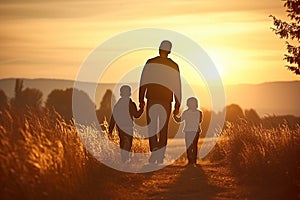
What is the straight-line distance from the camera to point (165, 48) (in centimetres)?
1534

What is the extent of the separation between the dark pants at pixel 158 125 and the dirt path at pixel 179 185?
893 mm

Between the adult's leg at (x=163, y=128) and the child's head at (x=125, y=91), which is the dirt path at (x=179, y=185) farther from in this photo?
the child's head at (x=125, y=91)

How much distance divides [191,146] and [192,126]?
0.46 metres

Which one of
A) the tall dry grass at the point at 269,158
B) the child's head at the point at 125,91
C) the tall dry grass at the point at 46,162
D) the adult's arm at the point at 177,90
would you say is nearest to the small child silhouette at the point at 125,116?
the child's head at the point at 125,91

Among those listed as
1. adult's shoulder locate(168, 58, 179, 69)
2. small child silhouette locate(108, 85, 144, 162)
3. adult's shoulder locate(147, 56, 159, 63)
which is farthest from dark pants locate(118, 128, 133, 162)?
adult's shoulder locate(168, 58, 179, 69)

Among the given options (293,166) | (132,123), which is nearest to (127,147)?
(132,123)

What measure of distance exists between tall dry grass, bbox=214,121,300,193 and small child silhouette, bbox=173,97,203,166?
0.91 metres

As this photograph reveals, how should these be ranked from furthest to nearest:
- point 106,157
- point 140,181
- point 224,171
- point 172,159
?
point 172,159
point 224,171
point 106,157
point 140,181

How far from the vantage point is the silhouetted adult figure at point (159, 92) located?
1527 centimetres

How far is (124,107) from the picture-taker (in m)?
15.2

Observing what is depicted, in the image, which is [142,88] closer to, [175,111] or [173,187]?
[175,111]

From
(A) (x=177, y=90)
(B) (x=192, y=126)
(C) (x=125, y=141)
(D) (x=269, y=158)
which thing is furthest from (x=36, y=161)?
(B) (x=192, y=126)

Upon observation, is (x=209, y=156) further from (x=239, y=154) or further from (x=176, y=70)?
(x=176, y=70)

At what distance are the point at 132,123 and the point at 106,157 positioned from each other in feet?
5.96
